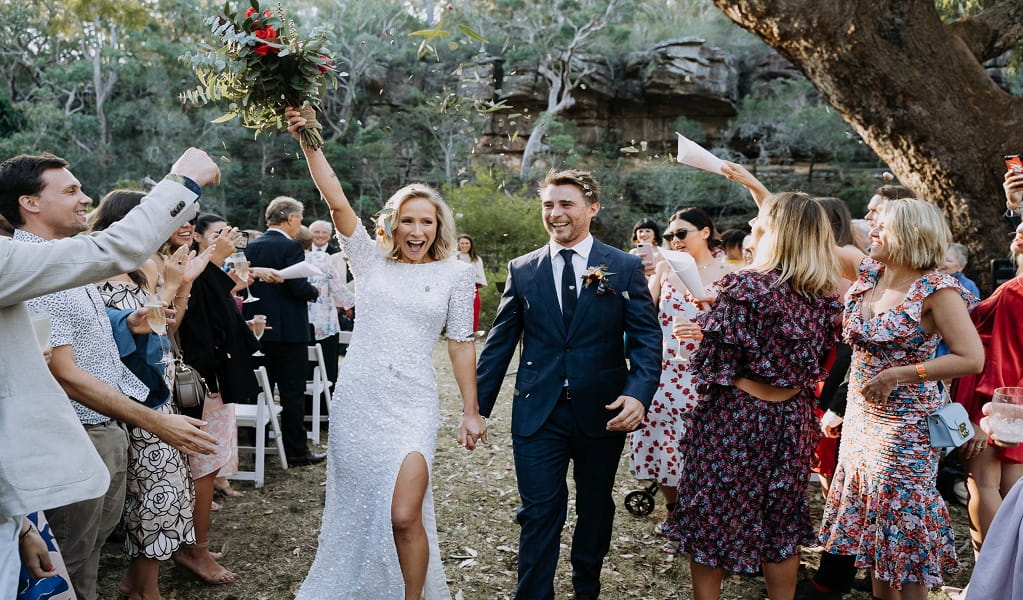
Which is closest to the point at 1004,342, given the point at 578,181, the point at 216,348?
the point at 578,181

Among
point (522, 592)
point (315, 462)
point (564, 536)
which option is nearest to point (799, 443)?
point (522, 592)

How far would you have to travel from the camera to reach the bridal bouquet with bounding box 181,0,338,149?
10.7ft

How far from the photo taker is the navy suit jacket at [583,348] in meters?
3.89

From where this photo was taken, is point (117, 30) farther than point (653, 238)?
Yes

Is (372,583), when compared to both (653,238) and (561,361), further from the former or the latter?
(653,238)

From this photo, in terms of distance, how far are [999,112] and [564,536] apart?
231 inches

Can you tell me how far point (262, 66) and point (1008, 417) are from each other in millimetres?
3444

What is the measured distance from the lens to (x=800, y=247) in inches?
140

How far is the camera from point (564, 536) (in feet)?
17.3

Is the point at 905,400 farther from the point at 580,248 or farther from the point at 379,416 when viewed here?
the point at 379,416

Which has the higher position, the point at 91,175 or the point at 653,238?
the point at 91,175

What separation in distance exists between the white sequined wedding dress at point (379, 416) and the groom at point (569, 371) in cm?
38

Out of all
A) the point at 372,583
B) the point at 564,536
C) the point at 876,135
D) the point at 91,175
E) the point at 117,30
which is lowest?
the point at 564,536

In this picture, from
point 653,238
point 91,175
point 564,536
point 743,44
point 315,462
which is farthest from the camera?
point 743,44
